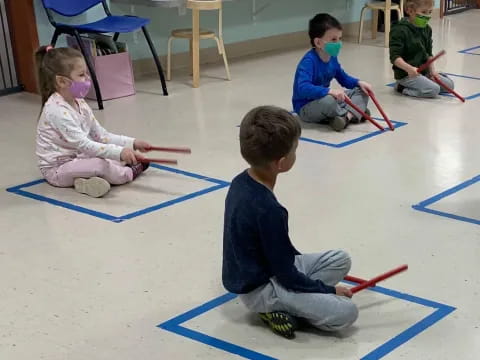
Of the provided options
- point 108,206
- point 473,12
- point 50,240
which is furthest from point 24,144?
point 473,12

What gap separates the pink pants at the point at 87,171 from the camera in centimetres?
357

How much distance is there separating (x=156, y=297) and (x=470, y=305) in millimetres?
971

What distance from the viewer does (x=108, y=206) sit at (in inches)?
134

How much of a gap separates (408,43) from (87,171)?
250cm

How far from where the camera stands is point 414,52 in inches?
205

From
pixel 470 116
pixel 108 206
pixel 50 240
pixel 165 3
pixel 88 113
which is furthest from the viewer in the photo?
pixel 165 3

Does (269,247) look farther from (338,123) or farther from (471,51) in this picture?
(471,51)

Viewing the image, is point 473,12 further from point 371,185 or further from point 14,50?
point 371,185

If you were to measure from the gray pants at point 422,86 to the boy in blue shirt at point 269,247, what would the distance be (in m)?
3.03

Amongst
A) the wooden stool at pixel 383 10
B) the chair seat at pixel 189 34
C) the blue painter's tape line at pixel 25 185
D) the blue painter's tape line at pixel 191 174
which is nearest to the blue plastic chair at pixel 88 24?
the chair seat at pixel 189 34

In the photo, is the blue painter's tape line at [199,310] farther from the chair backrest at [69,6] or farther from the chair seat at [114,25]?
the chair backrest at [69,6]

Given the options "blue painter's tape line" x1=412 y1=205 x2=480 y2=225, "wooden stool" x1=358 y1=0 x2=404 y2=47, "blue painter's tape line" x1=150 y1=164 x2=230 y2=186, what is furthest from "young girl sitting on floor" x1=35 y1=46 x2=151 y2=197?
"wooden stool" x1=358 y1=0 x2=404 y2=47

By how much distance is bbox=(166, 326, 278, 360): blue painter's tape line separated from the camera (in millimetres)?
2236

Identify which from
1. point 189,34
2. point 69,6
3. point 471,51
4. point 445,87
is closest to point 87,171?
point 69,6
